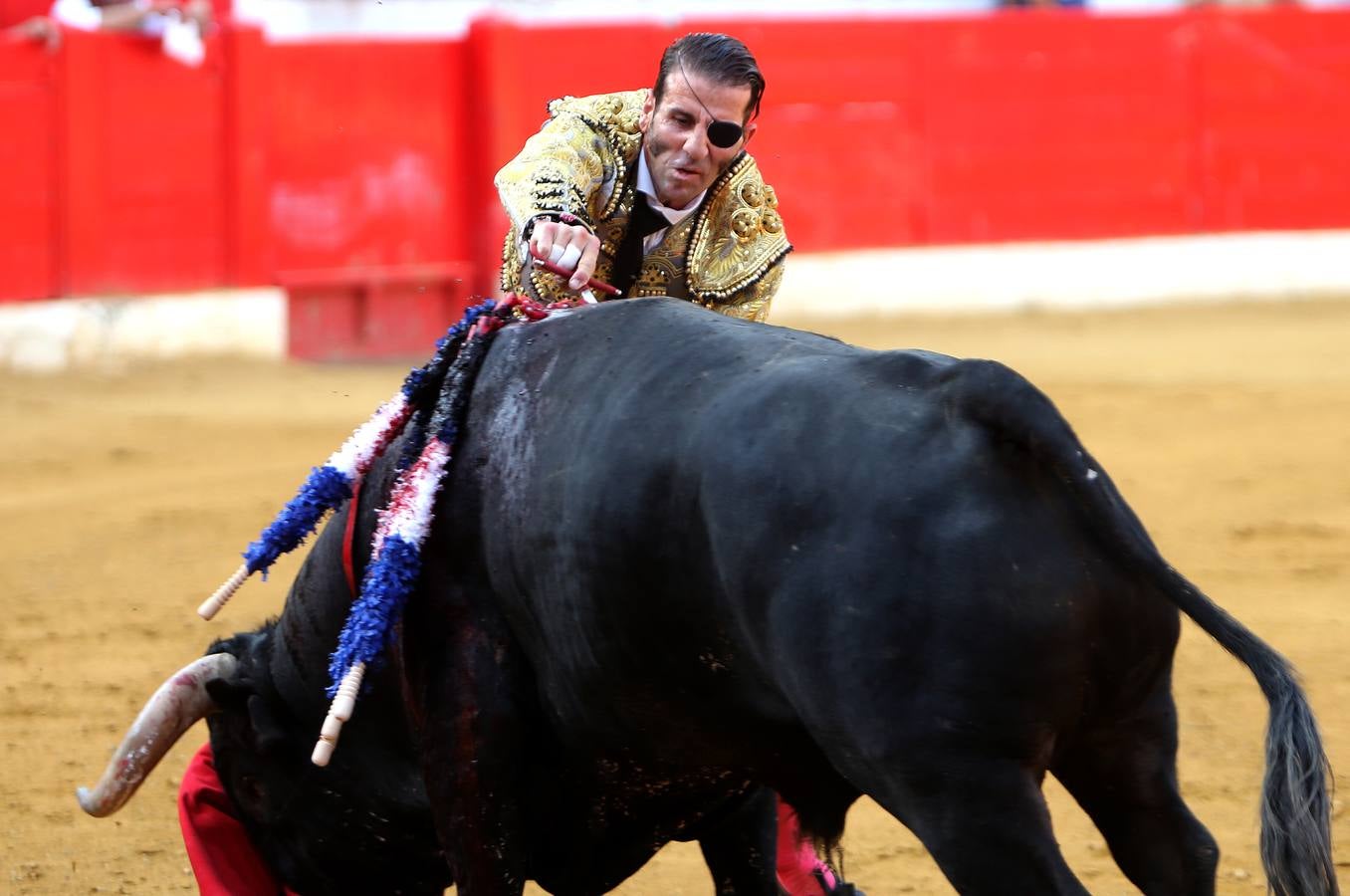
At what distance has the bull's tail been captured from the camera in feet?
5.86

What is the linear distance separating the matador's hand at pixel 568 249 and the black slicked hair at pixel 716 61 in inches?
11.3

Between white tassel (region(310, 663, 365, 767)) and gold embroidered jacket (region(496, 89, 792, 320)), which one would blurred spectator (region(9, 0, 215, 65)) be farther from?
white tassel (region(310, 663, 365, 767))

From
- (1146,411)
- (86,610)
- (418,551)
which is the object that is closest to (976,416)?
(418,551)

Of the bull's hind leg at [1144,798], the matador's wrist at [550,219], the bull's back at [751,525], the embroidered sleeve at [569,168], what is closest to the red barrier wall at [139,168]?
the embroidered sleeve at [569,168]

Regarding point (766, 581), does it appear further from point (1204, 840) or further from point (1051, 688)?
point (1204, 840)

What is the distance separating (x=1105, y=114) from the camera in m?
10.5

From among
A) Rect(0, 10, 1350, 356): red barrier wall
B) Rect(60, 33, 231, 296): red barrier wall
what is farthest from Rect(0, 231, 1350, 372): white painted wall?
Rect(60, 33, 231, 296): red barrier wall

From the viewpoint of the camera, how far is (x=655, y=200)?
9.41 ft

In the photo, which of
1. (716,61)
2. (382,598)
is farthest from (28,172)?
(382,598)

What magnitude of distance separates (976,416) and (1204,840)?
0.53 meters

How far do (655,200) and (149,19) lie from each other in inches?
265

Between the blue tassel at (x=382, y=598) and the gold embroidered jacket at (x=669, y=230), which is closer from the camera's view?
the blue tassel at (x=382, y=598)

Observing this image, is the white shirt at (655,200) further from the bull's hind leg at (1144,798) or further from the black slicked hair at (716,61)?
the bull's hind leg at (1144,798)

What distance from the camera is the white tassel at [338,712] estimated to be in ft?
7.55
